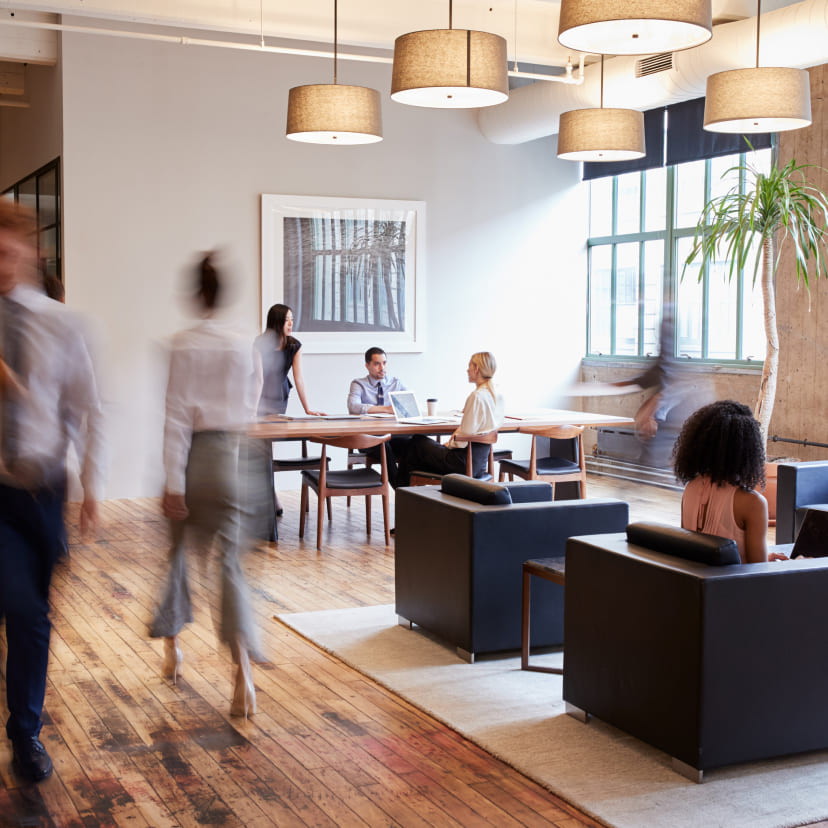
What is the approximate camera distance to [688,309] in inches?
396

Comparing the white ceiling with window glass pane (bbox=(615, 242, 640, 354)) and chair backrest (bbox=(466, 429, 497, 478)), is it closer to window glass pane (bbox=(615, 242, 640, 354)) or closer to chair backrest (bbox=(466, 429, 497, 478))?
window glass pane (bbox=(615, 242, 640, 354))

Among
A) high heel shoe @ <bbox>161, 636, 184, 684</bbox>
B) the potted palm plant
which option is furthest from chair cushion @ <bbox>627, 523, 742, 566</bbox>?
the potted palm plant

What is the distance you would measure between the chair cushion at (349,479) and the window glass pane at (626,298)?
4.48 meters

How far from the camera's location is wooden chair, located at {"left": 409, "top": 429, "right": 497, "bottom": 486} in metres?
6.84

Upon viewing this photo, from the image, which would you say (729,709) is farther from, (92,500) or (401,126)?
(401,126)

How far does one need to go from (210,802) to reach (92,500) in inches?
37.9

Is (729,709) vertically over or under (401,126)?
under

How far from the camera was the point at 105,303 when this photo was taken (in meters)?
8.88

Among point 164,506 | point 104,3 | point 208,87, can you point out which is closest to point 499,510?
point 164,506

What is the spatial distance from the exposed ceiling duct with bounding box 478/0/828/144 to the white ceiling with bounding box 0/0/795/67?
38 centimetres

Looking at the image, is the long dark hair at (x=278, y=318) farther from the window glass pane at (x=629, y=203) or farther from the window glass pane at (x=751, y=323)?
the window glass pane at (x=629, y=203)

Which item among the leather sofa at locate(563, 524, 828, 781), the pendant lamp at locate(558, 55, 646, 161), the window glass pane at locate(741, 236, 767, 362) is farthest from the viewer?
the window glass pane at locate(741, 236, 767, 362)

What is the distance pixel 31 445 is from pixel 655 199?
8380mm

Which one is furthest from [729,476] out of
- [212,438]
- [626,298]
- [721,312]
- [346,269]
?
[626,298]
